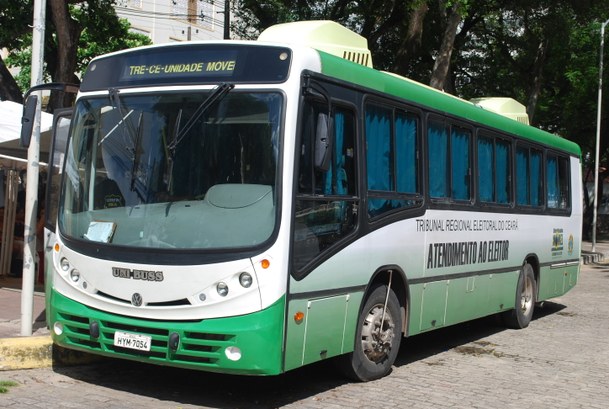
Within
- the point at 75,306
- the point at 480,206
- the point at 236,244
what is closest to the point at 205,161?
the point at 236,244

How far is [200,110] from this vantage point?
20.7 ft

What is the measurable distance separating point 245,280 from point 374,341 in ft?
6.51

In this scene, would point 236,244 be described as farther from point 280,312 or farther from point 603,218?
point 603,218

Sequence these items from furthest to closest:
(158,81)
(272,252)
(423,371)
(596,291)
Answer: (596,291) → (423,371) → (158,81) → (272,252)

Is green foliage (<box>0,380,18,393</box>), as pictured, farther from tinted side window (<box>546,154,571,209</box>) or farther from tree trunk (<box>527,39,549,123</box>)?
tree trunk (<box>527,39,549,123</box>)

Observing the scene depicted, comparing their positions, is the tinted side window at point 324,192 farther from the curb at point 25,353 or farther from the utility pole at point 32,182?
the utility pole at point 32,182

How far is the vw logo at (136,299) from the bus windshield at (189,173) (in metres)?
0.39

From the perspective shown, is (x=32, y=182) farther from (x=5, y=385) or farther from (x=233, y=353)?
(x=233, y=353)

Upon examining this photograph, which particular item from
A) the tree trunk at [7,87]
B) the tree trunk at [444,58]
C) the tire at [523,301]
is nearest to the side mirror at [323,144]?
the tire at [523,301]

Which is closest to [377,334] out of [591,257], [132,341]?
[132,341]

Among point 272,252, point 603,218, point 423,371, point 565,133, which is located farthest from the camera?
point 603,218

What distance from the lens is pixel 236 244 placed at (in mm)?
6008

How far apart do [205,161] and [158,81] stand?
0.88m

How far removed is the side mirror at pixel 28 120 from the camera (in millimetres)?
7312
